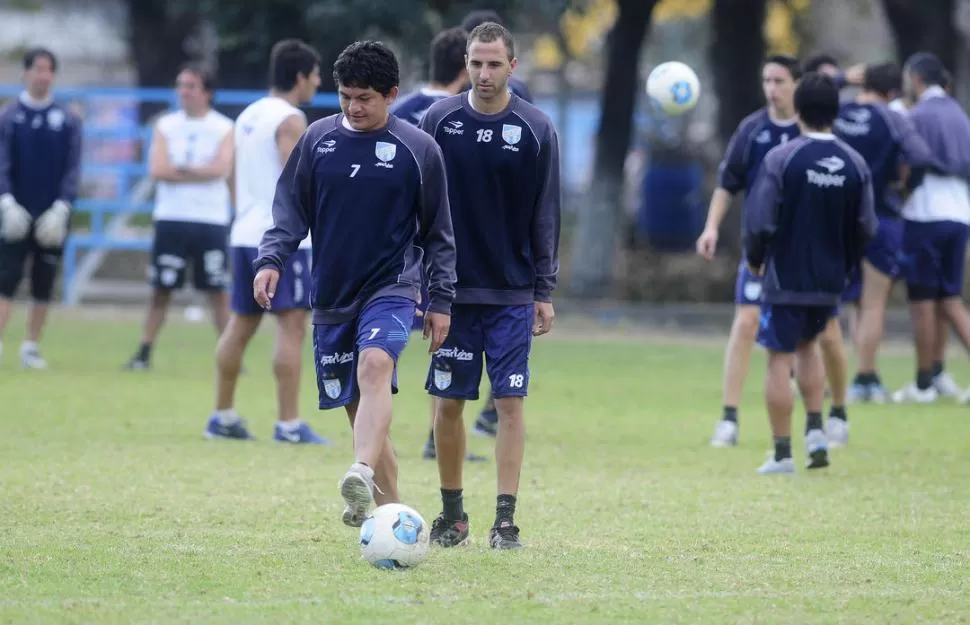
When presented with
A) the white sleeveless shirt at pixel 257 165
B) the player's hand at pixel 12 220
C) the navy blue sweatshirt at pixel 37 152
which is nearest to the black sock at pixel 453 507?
the white sleeveless shirt at pixel 257 165

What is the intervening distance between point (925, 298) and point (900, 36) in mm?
10074

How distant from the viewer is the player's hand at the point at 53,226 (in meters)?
14.0

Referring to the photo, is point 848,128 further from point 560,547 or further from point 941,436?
point 560,547

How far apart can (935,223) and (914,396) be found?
144cm

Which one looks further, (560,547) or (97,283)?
(97,283)

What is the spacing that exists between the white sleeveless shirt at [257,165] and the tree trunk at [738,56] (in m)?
13.7

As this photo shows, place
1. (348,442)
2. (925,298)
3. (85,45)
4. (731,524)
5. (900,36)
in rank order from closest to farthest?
(731,524) → (348,442) → (925,298) → (900,36) → (85,45)

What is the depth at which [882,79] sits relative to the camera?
12586 millimetres

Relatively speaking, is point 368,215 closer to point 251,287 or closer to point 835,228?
point 835,228

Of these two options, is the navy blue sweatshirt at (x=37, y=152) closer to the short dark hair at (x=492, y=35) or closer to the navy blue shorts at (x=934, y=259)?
the navy blue shorts at (x=934, y=259)

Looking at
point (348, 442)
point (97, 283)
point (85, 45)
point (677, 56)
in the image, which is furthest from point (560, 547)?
point (677, 56)

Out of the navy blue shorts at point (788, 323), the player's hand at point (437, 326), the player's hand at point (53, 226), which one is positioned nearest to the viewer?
the player's hand at point (437, 326)

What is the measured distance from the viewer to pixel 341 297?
269 inches

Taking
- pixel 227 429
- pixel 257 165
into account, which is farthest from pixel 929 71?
pixel 227 429
